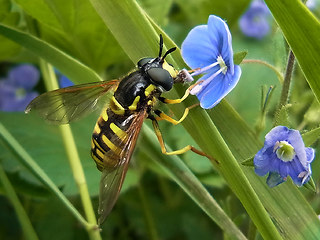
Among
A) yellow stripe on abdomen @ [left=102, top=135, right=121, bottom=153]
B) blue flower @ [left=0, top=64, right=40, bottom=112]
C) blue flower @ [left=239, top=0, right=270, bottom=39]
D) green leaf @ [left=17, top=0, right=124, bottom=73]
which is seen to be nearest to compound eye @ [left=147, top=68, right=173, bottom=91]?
yellow stripe on abdomen @ [left=102, top=135, right=121, bottom=153]

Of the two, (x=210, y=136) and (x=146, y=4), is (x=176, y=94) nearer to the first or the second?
(x=210, y=136)

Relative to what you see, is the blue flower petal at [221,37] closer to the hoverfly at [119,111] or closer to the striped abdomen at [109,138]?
the hoverfly at [119,111]

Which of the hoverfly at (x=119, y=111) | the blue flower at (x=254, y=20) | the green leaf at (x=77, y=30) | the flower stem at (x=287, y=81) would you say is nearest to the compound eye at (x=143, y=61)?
the hoverfly at (x=119, y=111)

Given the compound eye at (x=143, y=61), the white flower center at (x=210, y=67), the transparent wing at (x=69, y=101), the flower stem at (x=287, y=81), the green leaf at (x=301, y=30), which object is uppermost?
the transparent wing at (x=69, y=101)

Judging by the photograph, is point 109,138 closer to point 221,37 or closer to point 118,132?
point 118,132

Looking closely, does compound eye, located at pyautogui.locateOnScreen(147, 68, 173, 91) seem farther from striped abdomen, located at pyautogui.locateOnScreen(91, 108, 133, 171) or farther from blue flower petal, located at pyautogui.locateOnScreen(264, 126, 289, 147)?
blue flower petal, located at pyautogui.locateOnScreen(264, 126, 289, 147)

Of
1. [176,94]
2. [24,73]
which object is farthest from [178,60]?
[24,73]
